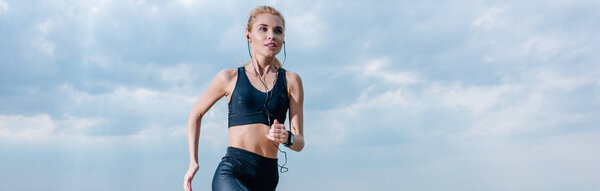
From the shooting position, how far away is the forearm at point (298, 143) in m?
5.74

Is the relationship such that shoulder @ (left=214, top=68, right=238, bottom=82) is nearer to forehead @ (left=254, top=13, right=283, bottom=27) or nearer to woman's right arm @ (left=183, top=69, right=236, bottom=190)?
woman's right arm @ (left=183, top=69, right=236, bottom=190)

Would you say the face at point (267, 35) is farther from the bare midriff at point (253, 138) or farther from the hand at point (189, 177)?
the hand at point (189, 177)

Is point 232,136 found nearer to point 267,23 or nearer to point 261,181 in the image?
point 261,181

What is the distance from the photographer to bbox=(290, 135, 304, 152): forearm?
5738mm

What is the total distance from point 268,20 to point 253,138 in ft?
4.59

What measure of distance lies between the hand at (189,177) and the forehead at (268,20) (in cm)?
179

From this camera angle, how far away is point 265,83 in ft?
20.1

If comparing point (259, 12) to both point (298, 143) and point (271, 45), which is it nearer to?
point (271, 45)

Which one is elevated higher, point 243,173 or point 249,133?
point 249,133

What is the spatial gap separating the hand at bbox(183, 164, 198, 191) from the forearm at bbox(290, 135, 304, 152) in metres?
1.12

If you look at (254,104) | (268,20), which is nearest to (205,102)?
(254,104)

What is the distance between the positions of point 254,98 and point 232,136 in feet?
1.60

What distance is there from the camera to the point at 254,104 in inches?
231

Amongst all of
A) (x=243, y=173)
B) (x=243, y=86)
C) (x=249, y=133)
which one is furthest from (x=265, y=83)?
(x=243, y=173)
